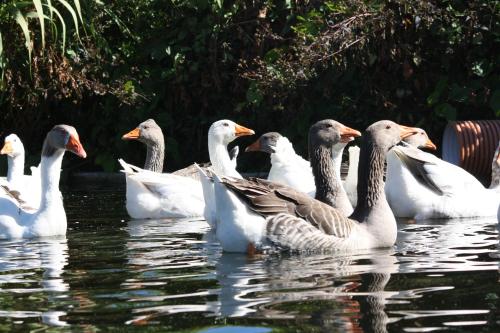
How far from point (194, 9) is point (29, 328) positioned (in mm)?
11078

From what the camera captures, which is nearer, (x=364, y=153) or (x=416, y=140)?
(x=364, y=153)

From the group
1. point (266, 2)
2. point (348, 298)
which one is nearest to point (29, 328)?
point (348, 298)

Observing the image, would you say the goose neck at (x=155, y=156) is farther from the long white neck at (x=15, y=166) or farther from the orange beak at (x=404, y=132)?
the orange beak at (x=404, y=132)

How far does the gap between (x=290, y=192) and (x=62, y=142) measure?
254 cm

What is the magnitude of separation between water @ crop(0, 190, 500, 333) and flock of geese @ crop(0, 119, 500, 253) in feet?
0.71

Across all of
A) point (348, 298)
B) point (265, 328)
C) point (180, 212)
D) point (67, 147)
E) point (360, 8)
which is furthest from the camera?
point (360, 8)

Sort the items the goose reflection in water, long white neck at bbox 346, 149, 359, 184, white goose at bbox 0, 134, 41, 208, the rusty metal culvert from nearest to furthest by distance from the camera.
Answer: the goose reflection in water → white goose at bbox 0, 134, 41, 208 → long white neck at bbox 346, 149, 359, 184 → the rusty metal culvert

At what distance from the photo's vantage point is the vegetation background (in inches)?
554

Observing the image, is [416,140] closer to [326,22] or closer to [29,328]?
[326,22]

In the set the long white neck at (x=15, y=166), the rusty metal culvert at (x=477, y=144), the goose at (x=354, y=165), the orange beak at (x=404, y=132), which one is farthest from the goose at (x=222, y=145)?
→ the orange beak at (x=404, y=132)

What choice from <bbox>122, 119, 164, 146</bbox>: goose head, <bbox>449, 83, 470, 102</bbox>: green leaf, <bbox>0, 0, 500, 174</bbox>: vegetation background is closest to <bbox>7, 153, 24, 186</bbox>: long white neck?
<bbox>122, 119, 164, 146</bbox>: goose head

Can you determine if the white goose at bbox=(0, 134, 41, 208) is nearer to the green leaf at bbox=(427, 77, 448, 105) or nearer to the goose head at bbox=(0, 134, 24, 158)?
the goose head at bbox=(0, 134, 24, 158)

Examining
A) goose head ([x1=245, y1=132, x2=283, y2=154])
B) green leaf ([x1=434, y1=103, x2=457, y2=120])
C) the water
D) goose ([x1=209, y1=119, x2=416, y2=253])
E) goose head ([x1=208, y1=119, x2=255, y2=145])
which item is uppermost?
green leaf ([x1=434, y1=103, x2=457, y2=120])

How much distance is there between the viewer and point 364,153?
8.79 m
